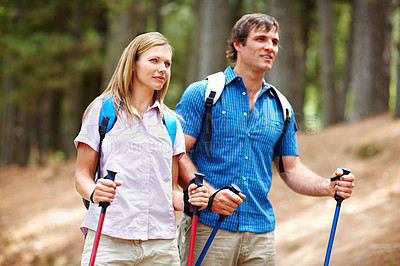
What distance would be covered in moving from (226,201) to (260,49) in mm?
1145

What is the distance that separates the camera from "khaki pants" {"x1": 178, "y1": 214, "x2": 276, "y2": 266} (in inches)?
137

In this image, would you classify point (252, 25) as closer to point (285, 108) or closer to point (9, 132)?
point (285, 108)

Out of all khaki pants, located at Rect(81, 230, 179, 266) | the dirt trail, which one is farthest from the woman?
the dirt trail

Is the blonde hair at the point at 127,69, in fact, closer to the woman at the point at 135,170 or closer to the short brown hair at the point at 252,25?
the woman at the point at 135,170

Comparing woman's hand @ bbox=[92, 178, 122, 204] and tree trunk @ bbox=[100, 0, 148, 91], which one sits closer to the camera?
woman's hand @ bbox=[92, 178, 122, 204]

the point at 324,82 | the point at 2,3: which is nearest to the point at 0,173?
the point at 2,3

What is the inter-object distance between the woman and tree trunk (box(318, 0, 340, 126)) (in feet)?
46.6

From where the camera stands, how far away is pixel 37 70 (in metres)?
17.4

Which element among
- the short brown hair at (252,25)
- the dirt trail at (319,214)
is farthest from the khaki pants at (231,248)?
the dirt trail at (319,214)

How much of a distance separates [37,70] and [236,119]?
49.3 feet

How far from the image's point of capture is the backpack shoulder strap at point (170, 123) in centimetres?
325

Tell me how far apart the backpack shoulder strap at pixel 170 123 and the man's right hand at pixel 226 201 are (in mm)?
438

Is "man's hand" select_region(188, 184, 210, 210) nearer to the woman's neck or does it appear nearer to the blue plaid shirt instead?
the blue plaid shirt

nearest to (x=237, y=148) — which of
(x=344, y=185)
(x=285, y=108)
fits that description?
(x=285, y=108)
